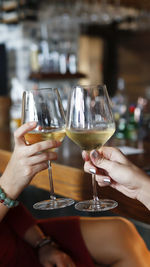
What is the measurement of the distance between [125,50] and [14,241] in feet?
18.6

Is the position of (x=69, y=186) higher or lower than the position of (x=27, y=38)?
lower

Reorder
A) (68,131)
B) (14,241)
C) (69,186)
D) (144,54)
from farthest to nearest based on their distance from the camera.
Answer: (144,54) < (69,186) < (14,241) < (68,131)

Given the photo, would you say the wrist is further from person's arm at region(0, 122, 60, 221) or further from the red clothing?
person's arm at region(0, 122, 60, 221)

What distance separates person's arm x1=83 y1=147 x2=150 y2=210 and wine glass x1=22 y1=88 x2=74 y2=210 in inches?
3.4

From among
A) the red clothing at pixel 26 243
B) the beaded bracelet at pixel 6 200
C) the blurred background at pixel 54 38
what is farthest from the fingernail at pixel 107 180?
the blurred background at pixel 54 38

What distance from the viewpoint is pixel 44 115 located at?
2.80ft

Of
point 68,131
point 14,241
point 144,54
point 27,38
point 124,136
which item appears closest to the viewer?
point 68,131

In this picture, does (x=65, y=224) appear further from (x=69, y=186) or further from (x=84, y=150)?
(x=84, y=150)

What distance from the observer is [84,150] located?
84cm

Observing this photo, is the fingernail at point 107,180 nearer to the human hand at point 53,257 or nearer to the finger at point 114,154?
the finger at point 114,154

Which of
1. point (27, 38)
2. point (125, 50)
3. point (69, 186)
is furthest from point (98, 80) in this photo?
point (69, 186)

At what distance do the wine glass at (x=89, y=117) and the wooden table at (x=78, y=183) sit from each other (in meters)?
0.19

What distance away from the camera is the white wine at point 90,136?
801 millimetres

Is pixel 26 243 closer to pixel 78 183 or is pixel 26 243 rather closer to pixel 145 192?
pixel 78 183
